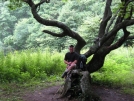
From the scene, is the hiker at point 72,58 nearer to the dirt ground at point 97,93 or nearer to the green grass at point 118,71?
the dirt ground at point 97,93

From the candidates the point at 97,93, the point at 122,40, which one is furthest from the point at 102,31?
the point at 97,93

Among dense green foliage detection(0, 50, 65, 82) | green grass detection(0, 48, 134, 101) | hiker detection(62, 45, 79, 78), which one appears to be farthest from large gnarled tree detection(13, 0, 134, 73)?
dense green foliage detection(0, 50, 65, 82)

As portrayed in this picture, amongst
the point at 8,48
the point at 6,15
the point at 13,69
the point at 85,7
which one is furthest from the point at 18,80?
the point at 6,15

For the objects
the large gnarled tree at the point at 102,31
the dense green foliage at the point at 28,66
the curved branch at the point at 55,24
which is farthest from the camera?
the dense green foliage at the point at 28,66

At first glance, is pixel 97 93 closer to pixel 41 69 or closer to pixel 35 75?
pixel 35 75

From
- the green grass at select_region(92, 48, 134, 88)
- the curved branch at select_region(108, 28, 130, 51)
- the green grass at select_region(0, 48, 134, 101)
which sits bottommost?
the green grass at select_region(92, 48, 134, 88)

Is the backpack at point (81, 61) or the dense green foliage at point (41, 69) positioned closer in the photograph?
the backpack at point (81, 61)

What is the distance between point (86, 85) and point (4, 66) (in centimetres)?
520

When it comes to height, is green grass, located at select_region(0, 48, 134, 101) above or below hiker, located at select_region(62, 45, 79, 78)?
below

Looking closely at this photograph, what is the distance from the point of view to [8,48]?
28.3 metres

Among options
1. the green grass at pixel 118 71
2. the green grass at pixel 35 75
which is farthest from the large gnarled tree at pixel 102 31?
the green grass at pixel 35 75

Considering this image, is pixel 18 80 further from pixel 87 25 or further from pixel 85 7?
pixel 85 7

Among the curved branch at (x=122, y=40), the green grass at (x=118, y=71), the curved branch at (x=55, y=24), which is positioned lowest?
the green grass at (x=118, y=71)

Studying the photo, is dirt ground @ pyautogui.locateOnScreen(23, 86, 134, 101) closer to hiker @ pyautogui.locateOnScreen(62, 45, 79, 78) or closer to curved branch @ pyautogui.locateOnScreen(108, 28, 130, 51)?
hiker @ pyautogui.locateOnScreen(62, 45, 79, 78)
